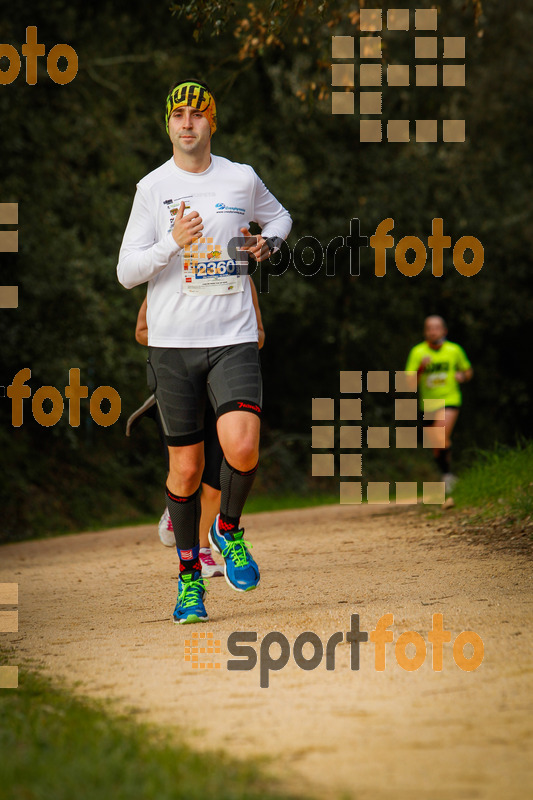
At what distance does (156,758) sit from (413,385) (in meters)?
9.72

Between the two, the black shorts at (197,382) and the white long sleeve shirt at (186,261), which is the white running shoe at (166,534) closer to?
the black shorts at (197,382)

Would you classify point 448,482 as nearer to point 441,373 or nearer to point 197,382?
point 441,373

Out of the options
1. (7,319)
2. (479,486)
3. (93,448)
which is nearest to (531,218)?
(93,448)

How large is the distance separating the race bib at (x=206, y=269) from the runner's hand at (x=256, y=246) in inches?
3.9

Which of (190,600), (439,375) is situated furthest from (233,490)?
(439,375)

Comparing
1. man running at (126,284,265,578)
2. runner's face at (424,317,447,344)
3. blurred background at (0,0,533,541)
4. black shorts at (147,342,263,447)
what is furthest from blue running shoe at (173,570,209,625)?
blurred background at (0,0,533,541)

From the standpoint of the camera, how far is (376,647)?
4.48 meters

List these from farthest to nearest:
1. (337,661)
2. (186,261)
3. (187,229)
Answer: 1. (186,261)
2. (187,229)
3. (337,661)

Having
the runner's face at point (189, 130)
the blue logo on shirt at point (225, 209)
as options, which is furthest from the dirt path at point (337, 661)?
the runner's face at point (189, 130)

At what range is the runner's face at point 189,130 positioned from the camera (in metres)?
5.30

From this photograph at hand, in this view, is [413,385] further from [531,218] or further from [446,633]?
[531,218]

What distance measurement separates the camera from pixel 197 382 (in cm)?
534

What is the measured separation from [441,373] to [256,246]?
7904mm

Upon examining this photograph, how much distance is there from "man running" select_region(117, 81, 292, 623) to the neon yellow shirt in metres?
7.61
